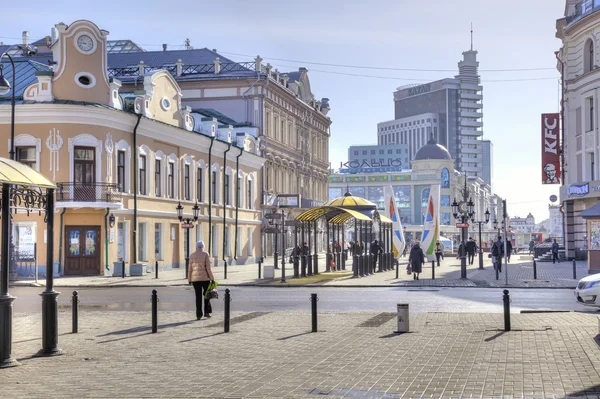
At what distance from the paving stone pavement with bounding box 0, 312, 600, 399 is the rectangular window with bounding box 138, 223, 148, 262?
85.6 feet

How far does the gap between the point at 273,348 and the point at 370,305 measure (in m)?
9.02

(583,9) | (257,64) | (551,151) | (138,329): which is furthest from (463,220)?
(138,329)

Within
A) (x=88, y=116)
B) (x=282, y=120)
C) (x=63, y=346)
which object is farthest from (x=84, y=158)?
(x=282, y=120)

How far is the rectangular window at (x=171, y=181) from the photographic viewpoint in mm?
48281

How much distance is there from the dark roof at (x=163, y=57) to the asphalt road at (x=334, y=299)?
40703 millimetres

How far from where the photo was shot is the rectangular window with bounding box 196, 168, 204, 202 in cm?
5244

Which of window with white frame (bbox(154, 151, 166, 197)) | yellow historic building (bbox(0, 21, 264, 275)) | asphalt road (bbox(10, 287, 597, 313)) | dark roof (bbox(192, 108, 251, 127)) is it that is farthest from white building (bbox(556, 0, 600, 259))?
asphalt road (bbox(10, 287, 597, 313))

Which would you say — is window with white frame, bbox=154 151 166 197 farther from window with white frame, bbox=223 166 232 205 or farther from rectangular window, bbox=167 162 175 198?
window with white frame, bbox=223 166 232 205

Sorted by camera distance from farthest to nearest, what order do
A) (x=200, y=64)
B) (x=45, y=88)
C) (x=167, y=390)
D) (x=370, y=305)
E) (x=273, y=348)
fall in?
(x=200, y=64) → (x=45, y=88) → (x=370, y=305) → (x=273, y=348) → (x=167, y=390)

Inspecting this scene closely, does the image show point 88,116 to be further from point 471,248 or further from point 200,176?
point 471,248

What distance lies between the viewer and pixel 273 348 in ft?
46.7

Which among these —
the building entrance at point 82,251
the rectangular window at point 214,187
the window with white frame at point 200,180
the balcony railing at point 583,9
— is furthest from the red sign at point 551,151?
the building entrance at point 82,251

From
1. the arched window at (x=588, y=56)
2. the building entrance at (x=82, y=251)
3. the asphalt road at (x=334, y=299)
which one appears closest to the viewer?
the asphalt road at (x=334, y=299)

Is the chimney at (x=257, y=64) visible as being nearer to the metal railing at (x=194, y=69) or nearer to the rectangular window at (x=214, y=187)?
the metal railing at (x=194, y=69)
